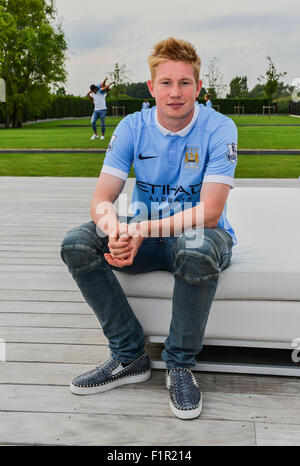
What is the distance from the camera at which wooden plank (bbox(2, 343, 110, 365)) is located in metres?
1.93

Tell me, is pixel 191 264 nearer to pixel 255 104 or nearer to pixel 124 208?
pixel 124 208

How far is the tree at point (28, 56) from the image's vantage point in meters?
A: 26.9

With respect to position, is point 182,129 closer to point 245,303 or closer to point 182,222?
point 182,222

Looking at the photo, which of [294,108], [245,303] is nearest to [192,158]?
[245,303]

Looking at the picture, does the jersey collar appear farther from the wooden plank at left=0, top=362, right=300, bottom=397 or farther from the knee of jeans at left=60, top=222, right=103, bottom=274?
the wooden plank at left=0, top=362, right=300, bottom=397

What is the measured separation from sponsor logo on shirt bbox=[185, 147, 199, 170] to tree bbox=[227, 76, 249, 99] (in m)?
55.5

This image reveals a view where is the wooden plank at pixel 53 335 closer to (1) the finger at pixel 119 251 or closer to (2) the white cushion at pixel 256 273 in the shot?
(2) the white cushion at pixel 256 273

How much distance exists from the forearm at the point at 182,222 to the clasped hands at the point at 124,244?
35 mm

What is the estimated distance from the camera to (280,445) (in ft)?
4.69

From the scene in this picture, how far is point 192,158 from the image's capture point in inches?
71.1

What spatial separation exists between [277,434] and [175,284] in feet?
1.75

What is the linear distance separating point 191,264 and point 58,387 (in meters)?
0.64

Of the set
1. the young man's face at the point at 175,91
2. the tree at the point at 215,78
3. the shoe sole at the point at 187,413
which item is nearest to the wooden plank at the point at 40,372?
the shoe sole at the point at 187,413

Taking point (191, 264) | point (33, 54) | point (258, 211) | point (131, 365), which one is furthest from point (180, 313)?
point (33, 54)
